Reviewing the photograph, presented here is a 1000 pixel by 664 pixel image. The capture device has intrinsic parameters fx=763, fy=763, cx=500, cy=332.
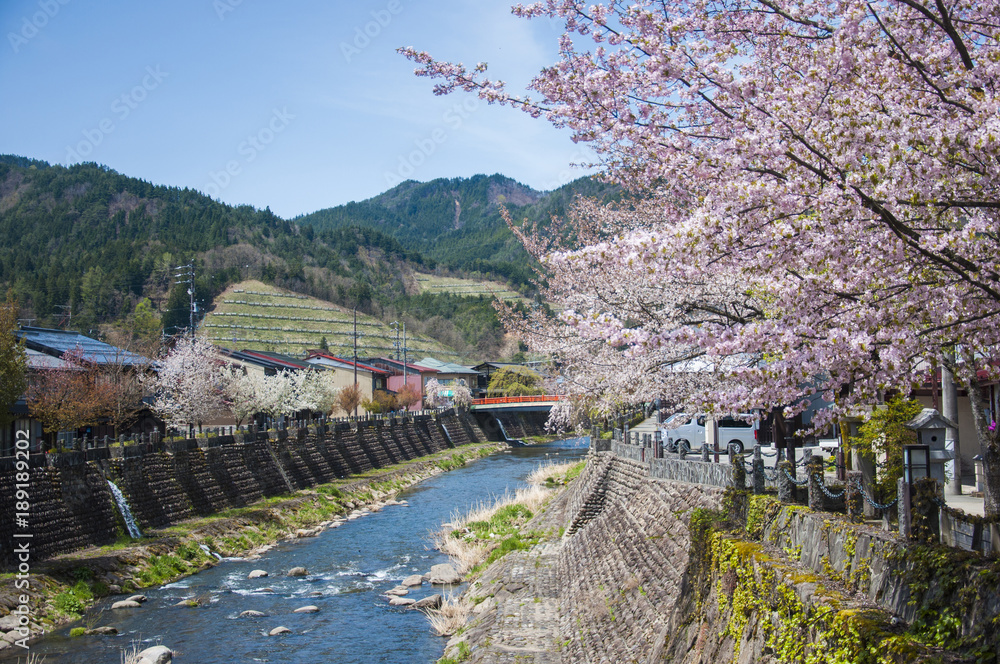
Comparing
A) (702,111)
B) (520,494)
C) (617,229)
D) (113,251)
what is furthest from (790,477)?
(113,251)

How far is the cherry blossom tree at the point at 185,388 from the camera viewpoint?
41.4 m

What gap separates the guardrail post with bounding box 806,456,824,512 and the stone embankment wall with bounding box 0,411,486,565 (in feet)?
69.4

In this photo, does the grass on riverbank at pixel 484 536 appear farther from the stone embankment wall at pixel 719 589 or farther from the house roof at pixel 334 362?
the house roof at pixel 334 362

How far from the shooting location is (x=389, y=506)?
39781mm

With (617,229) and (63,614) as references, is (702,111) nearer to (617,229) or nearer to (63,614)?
(617,229)

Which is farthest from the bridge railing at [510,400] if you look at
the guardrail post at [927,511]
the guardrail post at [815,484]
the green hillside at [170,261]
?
the guardrail post at [927,511]

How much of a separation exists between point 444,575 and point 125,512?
468 inches

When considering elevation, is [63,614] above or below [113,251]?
below

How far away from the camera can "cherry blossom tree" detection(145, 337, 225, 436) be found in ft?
136

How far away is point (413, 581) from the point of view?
23953mm

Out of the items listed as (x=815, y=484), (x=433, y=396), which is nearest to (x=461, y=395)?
(x=433, y=396)

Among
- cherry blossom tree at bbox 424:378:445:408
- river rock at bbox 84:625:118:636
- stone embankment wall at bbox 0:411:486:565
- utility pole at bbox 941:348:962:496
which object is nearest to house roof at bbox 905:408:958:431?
utility pole at bbox 941:348:962:496

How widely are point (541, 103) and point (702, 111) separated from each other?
67.7 inches

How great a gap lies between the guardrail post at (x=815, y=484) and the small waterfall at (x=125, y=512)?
23716mm
